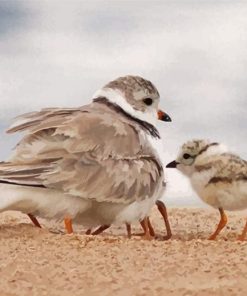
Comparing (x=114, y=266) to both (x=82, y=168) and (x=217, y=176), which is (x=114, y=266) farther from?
(x=217, y=176)

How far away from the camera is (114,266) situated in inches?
180

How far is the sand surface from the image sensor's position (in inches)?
167

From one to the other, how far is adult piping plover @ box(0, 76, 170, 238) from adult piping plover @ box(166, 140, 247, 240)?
0.87 meters

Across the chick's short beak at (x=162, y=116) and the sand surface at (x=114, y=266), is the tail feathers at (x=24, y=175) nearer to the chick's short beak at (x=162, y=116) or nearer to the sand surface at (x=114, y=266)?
the sand surface at (x=114, y=266)

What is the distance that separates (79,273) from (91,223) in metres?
1.24

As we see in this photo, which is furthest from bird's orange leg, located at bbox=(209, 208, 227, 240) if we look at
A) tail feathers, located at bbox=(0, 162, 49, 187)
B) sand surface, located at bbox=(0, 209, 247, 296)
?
tail feathers, located at bbox=(0, 162, 49, 187)

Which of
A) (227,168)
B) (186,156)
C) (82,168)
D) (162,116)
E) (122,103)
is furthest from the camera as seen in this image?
A: (186,156)

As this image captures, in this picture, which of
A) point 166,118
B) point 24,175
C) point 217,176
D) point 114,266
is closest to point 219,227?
point 217,176

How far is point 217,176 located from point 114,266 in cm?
229

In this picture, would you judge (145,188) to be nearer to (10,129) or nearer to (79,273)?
(10,129)

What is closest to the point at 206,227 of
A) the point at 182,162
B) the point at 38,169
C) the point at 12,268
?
the point at 182,162

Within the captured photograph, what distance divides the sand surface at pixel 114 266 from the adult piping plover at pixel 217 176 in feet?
4.62

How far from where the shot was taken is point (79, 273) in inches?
176

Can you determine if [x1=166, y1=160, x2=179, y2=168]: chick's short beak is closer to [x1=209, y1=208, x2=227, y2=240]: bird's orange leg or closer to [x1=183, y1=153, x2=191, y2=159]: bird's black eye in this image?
[x1=183, y1=153, x2=191, y2=159]: bird's black eye
